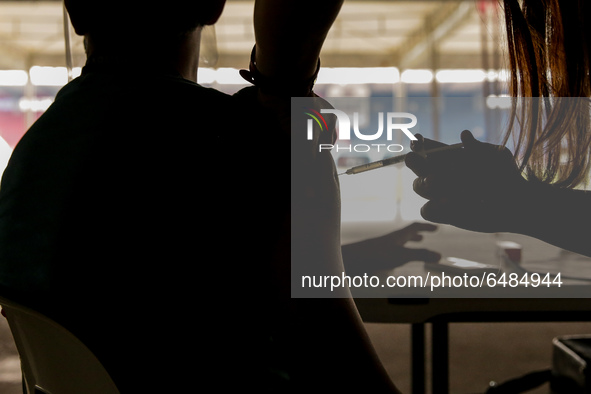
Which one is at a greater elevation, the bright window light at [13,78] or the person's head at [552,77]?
the bright window light at [13,78]

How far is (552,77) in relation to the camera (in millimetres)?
771

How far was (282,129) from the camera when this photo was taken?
0.53 m

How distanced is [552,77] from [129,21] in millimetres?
618

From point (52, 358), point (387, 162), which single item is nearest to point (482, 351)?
point (387, 162)

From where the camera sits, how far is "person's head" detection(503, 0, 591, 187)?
719 mm

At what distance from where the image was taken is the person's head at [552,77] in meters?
0.72

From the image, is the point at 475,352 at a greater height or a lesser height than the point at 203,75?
lesser

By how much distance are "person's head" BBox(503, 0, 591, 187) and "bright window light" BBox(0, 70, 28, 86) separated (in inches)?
438

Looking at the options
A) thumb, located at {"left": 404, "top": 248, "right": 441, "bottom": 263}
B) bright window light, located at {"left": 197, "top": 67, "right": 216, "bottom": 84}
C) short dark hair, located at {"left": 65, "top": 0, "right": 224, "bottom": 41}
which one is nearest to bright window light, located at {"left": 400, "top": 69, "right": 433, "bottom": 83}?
thumb, located at {"left": 404, "top": 248, "right": 441, "bottom": 263}

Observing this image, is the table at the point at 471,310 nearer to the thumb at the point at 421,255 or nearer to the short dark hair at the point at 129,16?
the thumb at the point at 421,255

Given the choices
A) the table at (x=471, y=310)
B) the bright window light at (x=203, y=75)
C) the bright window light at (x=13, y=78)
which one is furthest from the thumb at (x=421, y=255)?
the bright window light at (x=13, y=78)

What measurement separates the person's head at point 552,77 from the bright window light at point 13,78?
11122 mm

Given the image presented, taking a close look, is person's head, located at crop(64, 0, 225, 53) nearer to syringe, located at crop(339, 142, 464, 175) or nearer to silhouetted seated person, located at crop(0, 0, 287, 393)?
silhouetted seated person, located at crop(0, 0, 287, 393)

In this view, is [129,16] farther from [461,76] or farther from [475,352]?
[461,76]
